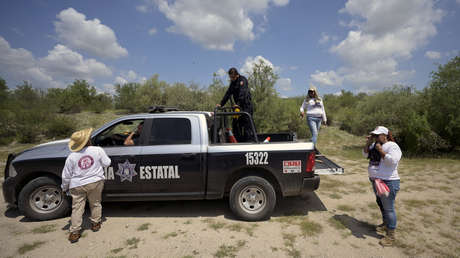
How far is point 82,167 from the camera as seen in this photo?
301 centimetres

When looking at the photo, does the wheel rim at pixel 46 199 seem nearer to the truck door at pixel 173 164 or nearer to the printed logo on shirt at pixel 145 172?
the printed logo on shirt at pixel 145 172

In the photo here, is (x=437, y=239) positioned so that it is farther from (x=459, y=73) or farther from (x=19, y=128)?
(x=19, y=128)

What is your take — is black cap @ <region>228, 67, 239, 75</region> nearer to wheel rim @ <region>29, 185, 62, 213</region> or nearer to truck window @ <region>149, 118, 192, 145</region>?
truck window @ <region>149, 118, 192, 145</region>

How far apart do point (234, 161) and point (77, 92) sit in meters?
43.8

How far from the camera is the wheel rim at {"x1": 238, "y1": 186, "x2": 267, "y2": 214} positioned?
3496mm

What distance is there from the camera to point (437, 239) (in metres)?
3.04

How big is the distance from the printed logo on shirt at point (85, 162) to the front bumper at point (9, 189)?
1507 mm

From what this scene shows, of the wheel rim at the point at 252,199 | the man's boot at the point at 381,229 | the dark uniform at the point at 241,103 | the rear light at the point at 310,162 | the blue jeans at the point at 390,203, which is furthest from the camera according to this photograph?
the dark uniform at the point at 241,103

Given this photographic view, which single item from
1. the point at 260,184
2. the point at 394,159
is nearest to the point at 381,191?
the point at 394,159

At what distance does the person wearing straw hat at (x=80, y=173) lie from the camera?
2988mm

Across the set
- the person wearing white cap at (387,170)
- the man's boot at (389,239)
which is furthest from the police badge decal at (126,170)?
the man's boot at (389,239)

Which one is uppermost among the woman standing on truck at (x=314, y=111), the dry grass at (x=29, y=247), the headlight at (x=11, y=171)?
the woman standing on truck at (x=314, y=111)

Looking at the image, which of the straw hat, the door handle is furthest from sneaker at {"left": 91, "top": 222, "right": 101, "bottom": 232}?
the door handle

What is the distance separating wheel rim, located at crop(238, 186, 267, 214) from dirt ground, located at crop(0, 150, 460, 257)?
23cm
